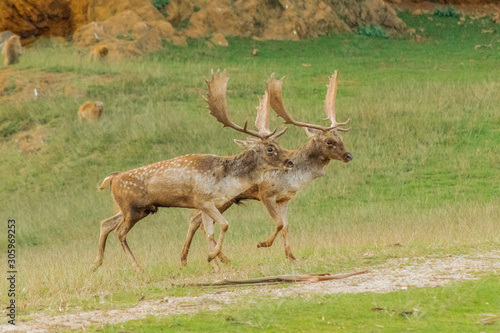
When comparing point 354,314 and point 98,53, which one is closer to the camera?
point 354,314

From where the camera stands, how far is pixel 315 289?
27.8 ft

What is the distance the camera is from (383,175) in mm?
18062

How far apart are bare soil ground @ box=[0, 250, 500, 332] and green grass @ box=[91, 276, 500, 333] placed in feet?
0.75

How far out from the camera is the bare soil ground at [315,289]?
24.6ft

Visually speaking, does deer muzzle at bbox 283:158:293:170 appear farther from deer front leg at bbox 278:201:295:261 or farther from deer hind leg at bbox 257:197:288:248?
deer front leg at bbox 278:201:295:261

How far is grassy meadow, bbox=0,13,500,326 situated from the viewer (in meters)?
10.7

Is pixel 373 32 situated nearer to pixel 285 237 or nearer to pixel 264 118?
pixel 264 118

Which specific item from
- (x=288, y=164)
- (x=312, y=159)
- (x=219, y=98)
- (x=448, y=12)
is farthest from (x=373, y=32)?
(x=288, y=164)

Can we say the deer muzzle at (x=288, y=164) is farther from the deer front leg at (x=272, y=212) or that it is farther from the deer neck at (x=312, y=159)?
the deer neck at (x=312, y=159)

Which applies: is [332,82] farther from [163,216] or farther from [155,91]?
[155,91]

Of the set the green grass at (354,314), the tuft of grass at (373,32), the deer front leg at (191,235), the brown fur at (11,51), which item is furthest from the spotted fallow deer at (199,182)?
the tuft of grass at (373,32)

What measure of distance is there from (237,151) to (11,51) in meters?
11.0

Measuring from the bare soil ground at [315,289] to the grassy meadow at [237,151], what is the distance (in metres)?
0.40

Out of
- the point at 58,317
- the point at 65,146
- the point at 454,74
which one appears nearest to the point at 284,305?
the point at 58,317
